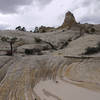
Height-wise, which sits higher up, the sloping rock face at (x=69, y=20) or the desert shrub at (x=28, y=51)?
the sloping rock face at (x=69, y=20)

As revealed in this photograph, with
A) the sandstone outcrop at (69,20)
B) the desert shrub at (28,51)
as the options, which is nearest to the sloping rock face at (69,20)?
the sandstone outcrop at (69,20)

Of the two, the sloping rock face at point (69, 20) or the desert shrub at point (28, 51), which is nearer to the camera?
the desert shrub at point (28, 51)

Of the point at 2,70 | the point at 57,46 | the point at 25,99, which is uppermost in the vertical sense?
the point at 57,46

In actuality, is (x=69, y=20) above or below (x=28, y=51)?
above

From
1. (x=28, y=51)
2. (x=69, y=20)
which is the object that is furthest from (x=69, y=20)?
(x=28, y=51)

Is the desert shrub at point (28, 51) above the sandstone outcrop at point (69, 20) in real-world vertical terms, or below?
below

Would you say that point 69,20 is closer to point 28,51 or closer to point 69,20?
point 69,20

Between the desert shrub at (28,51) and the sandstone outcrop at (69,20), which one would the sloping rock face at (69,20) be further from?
the desert shrub at (28,51)

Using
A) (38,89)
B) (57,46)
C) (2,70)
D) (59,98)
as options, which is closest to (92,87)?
Answer: (59,98)

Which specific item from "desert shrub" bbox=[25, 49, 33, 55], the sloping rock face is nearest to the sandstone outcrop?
the sloping rock face

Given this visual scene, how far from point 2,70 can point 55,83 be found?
3468 mm

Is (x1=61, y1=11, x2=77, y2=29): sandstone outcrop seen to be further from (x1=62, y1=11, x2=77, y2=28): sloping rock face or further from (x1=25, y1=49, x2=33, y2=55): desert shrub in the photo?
(x1=25, y1=49, x2=33, y2=55): desert shrub

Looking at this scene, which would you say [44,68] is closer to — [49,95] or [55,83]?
[55,83]

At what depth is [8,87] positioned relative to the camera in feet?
26.4
